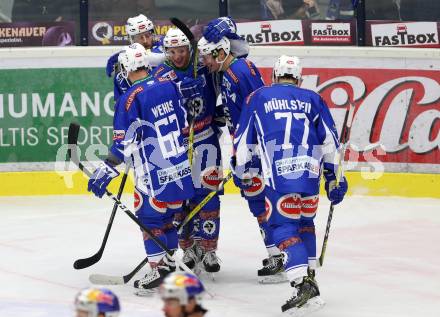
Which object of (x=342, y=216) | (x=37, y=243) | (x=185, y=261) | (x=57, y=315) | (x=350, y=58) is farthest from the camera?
(x=350, y=58)

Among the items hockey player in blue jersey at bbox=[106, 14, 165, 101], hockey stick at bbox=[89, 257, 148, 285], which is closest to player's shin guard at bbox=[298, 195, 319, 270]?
hockey stick at bbox=[89, 257, 148, 285]

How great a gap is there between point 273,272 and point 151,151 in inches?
45.6

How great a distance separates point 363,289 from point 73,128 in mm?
1909

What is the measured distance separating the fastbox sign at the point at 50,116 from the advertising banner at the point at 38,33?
1.02 feet

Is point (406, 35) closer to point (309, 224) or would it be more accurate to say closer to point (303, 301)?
point (309, 224)

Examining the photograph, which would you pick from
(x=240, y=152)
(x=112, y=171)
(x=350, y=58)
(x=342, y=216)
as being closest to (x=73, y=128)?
(x=112, y=171)

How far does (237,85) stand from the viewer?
285 inches

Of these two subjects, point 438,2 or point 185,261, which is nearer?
point 185,261

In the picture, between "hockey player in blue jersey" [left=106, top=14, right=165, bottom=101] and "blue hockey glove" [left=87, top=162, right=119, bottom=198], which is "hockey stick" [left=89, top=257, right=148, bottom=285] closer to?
"blue hockey glove" [left=87, top=162, right=119, bottom=198]

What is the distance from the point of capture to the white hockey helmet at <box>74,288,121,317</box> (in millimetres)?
3967

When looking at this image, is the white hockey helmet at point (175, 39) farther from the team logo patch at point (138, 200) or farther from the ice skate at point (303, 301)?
the ice skate at point (303, 301)

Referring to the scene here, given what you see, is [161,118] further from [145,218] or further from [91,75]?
[91,75]

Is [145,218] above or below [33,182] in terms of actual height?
above

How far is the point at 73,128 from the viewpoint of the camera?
706 centimetres
